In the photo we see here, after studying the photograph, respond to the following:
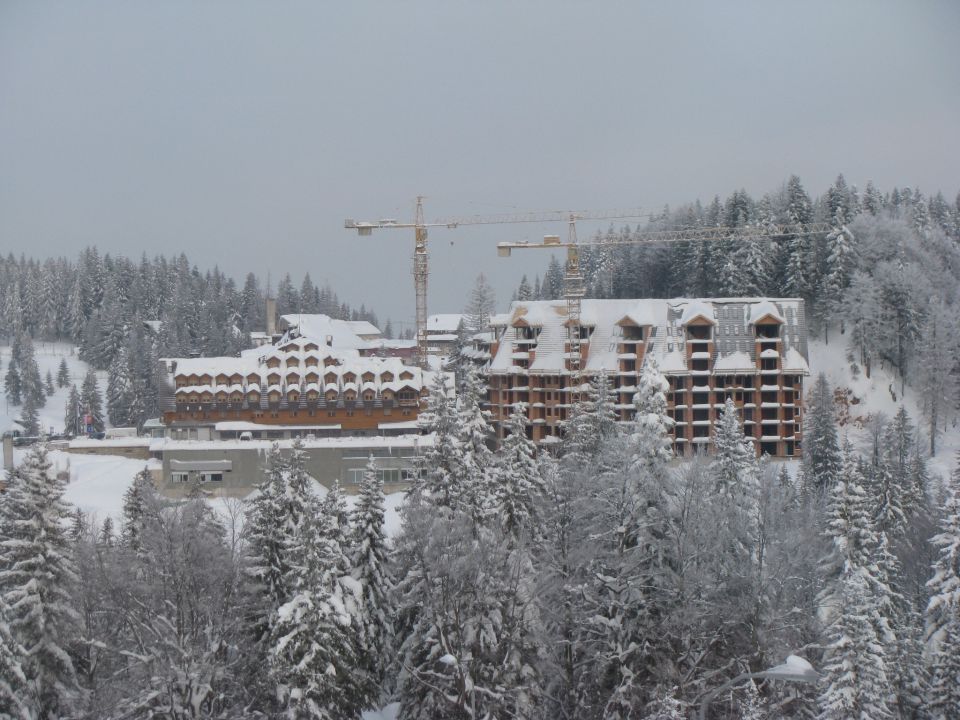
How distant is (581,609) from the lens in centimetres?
3722

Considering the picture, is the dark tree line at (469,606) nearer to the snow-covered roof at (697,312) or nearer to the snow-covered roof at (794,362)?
the snow-covered roof at (697,312)

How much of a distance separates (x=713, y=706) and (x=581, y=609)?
538 cm

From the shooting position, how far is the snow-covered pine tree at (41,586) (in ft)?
108

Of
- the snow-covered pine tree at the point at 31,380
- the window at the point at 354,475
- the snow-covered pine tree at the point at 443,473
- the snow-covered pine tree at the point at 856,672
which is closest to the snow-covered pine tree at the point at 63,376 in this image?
the snow-covered pine tree at the point at 31,380

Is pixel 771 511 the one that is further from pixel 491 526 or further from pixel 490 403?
pixel 490 403

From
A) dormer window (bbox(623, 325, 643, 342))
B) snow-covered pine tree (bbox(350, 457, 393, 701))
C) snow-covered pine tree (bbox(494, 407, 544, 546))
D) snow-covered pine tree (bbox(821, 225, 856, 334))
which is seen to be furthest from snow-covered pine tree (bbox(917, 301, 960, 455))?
snow-covered pine tree (bbox(350, 457, 393, 701))

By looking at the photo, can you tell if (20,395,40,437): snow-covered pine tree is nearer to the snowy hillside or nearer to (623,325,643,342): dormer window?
(623,325,643,342): dormer window

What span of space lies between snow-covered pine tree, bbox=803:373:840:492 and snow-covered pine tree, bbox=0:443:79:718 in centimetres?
4475

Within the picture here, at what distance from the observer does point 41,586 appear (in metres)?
33.4

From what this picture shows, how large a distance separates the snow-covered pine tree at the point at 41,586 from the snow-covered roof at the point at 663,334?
47646mm

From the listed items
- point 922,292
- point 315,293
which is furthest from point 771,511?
point 315,293

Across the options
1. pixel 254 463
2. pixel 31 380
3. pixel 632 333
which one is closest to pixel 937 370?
pixel 632 333

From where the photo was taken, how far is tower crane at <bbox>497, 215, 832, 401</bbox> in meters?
78.8

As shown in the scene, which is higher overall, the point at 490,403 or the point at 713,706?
the point at 490,403
